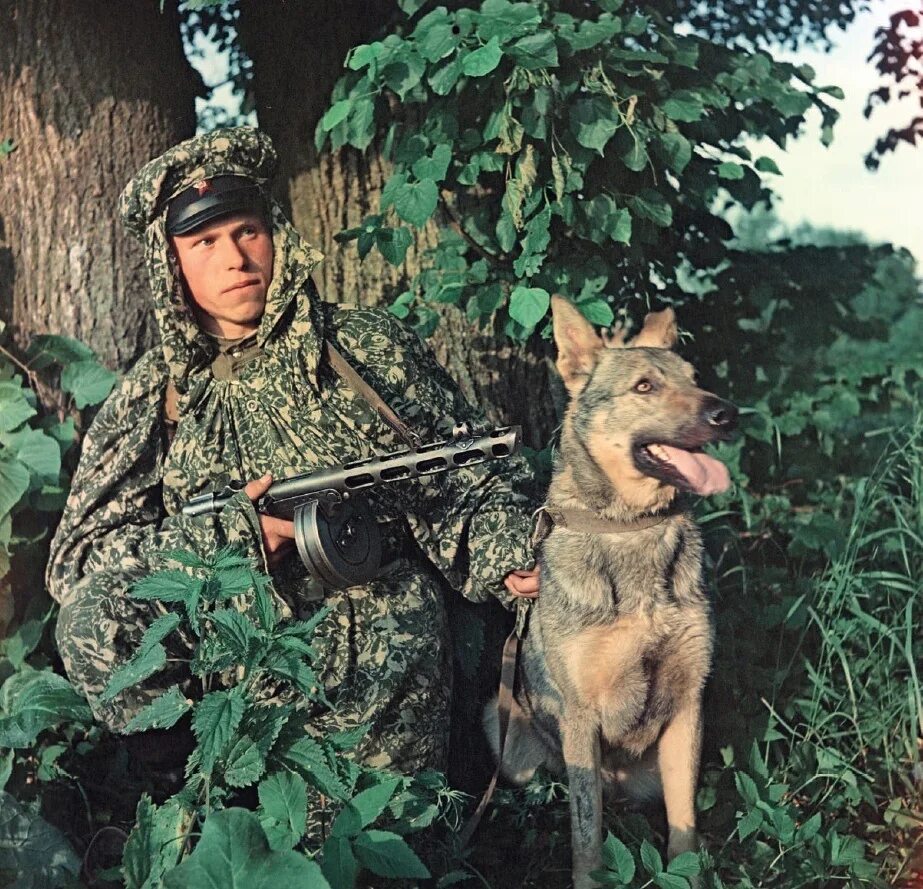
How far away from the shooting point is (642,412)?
358cm

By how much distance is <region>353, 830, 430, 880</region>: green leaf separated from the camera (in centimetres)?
271

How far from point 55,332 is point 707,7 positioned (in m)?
3.27

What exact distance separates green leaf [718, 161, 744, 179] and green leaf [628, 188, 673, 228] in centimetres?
33

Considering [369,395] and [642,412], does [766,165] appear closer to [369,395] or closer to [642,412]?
[642,412]

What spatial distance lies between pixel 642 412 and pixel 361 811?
1518 mm

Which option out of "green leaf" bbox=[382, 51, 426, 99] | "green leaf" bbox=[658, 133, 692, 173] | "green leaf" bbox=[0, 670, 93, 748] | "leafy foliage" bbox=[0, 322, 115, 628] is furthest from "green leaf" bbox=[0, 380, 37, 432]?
"green leaf" bbox=[658, 133, 692, 173]

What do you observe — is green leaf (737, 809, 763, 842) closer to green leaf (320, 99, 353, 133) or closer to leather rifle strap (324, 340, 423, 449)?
leather rifle strap (324, 340, 423, 449)

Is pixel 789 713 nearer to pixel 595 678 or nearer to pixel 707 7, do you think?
pixel 595 678

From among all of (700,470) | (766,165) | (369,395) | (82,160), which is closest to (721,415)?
(700,470)

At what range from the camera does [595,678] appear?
11.9 ft

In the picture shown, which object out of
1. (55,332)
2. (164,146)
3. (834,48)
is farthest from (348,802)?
(834,48)

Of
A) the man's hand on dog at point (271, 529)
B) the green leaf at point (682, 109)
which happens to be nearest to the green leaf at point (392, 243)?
the green leaf at point (682, 109)

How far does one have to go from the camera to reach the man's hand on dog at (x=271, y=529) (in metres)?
3.63

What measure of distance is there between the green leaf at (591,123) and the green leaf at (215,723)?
259 cm
